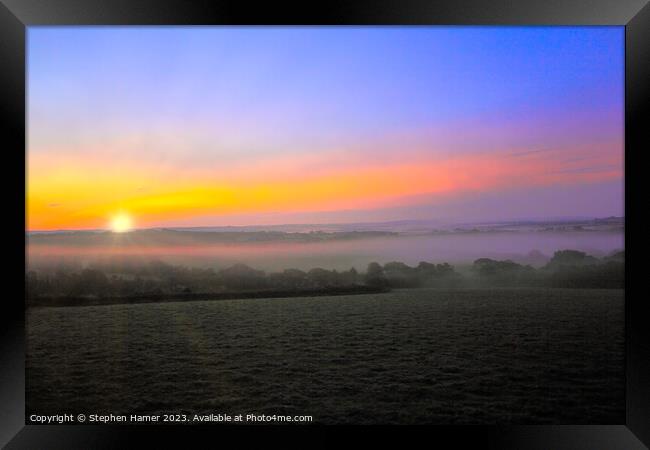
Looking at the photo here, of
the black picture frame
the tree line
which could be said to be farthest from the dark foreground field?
the black picture frame

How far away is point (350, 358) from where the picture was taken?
40.3ft

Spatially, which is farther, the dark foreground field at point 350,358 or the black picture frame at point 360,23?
the dark foreground field at point 350,358

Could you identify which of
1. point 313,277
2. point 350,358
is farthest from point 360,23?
point 313,277

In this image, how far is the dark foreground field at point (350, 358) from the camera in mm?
8086

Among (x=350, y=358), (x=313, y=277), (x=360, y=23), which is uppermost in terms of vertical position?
(x=360, y=23)

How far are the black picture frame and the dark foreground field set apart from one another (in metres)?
A: 3.59

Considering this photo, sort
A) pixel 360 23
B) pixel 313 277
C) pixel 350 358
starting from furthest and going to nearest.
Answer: pixel 313 277, pixel 350 358, pixel 360 23

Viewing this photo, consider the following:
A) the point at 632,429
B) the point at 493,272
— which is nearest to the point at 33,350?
the point at 632,429

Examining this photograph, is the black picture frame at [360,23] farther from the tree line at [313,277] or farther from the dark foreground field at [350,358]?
the tree line at [313,277]

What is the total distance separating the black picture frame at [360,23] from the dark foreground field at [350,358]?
359 centimetres

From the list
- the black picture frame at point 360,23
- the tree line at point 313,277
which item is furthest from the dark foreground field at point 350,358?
the black picture frame at point 360,23

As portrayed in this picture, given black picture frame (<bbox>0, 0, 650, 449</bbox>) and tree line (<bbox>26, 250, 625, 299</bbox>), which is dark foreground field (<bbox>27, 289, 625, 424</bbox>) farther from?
black picture frame (<bbox>0, 0, 650, 449</bbox>)

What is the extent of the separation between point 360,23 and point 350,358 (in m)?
10.7

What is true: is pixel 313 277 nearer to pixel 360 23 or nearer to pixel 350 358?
pixel 350 358
